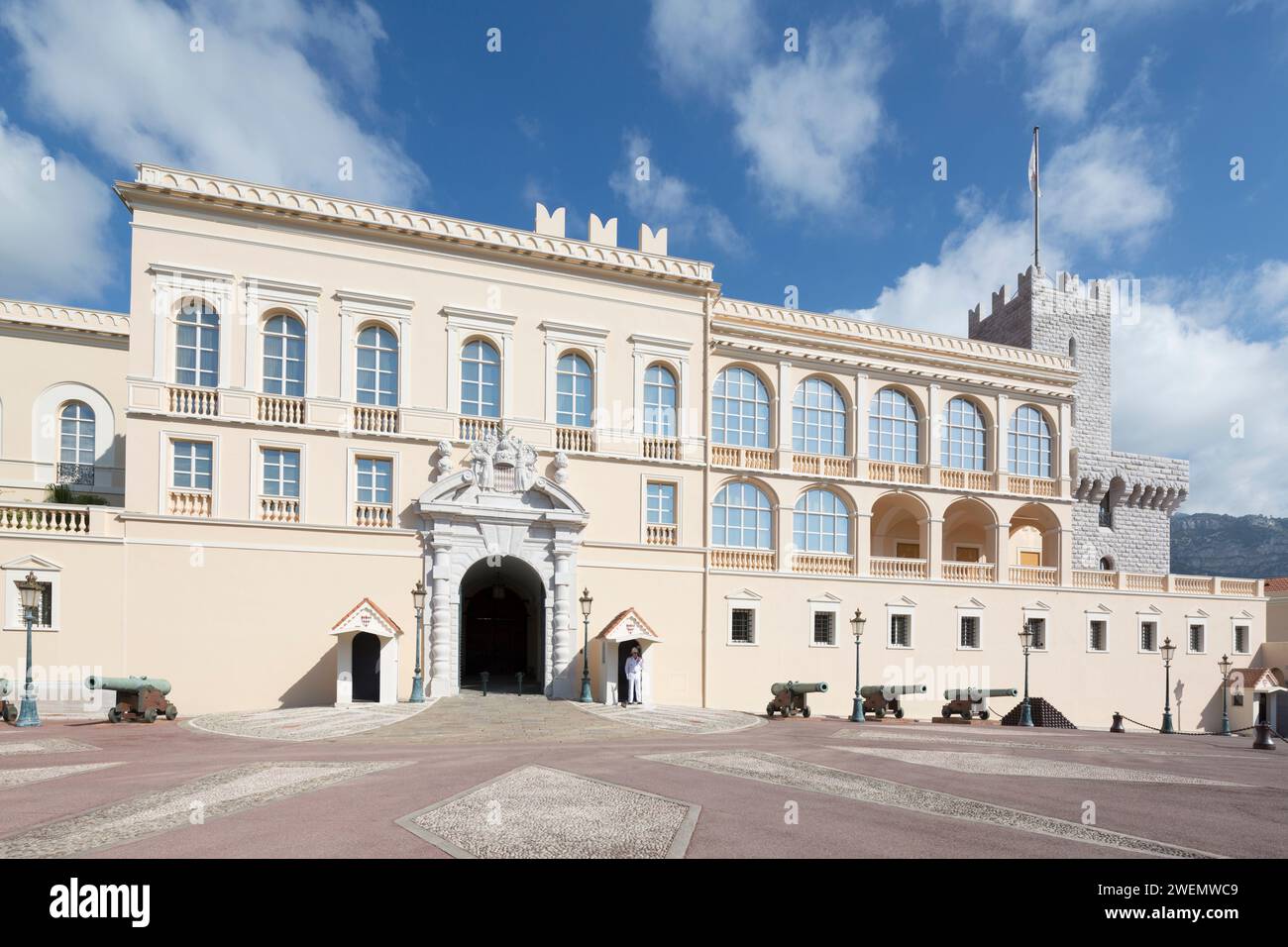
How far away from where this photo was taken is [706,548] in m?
28.5

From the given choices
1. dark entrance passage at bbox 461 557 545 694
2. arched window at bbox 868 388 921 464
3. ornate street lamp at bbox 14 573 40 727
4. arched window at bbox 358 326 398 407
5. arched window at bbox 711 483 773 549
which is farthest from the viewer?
arched window at bbox 868 388 921 464

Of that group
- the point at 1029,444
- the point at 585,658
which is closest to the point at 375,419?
the point at 585,658

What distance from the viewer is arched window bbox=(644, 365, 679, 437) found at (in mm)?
28625

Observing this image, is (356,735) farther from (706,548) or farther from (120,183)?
(120,183)

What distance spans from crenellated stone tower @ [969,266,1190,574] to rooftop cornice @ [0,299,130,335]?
137 feet

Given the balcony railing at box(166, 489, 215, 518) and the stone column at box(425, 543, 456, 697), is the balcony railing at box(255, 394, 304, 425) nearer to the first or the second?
the balcony railing at box(166, 489, 215, 518)

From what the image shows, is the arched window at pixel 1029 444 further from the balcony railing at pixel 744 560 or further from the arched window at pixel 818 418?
the balcony railing at pixel 744 560

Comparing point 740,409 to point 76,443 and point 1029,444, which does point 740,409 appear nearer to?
point 1029,444

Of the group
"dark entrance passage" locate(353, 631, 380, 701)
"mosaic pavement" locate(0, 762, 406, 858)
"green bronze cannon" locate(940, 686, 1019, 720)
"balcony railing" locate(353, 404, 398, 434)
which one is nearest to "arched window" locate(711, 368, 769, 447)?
"green bronze cannon" locate(940, 686, 1019, 720)

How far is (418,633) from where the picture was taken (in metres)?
23.8

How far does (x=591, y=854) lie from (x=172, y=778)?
7.61 m

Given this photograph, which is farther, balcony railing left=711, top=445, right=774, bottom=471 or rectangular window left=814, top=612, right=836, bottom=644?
rectangular window left=814, top=612, right=836, bottom=644

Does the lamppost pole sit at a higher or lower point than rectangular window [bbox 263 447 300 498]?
lower
